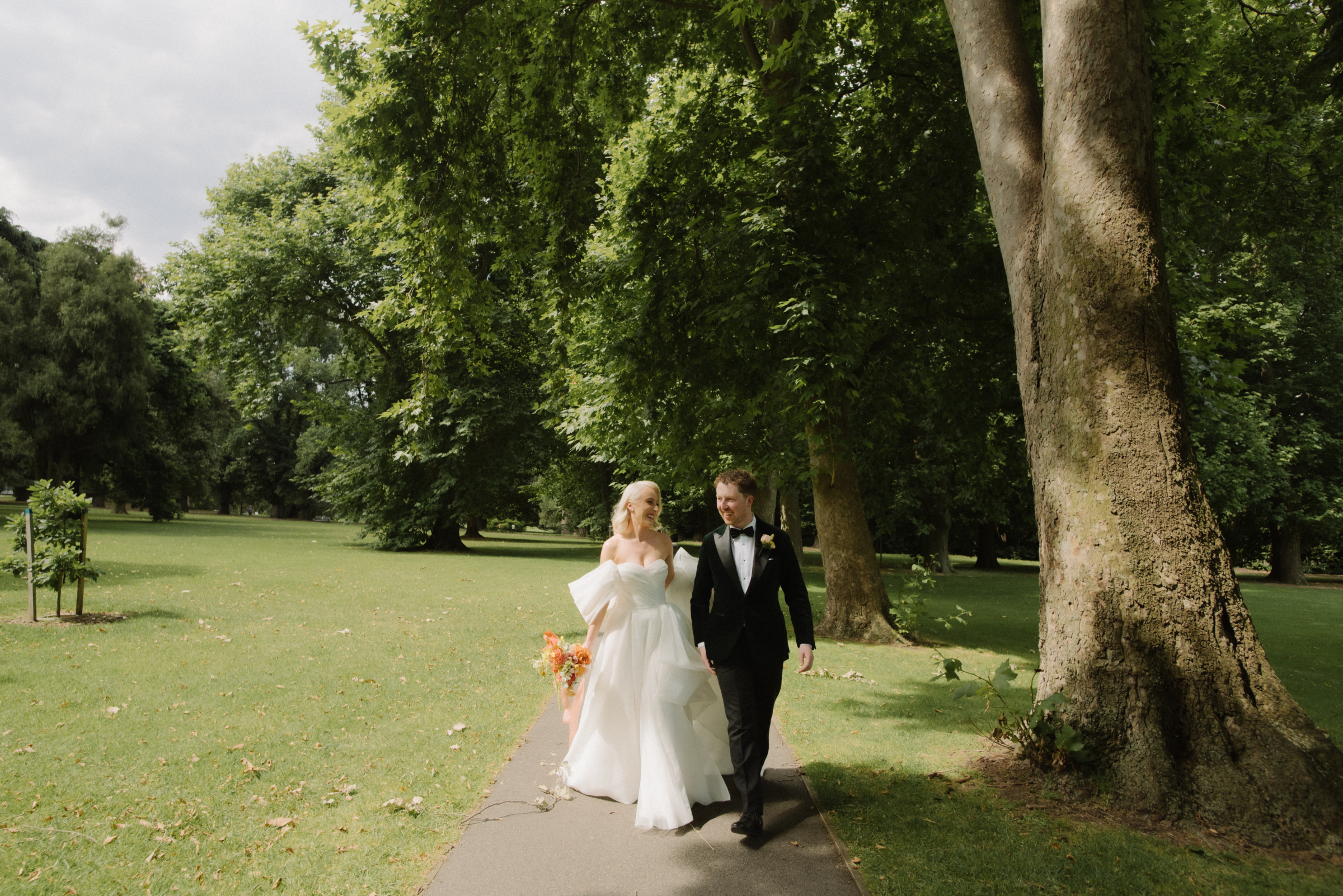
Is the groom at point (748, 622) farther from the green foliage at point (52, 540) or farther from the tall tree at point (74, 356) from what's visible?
the tall tree at point (74, 356)

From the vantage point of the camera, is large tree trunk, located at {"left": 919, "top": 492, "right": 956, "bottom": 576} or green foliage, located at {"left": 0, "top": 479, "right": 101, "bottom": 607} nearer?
green foliage, located at {"left": 0, "top": 479, "right": 101, "bottom": 607}

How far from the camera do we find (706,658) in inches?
191

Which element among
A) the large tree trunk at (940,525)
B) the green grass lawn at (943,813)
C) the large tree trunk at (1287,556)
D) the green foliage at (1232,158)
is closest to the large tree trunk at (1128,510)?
the green grass lawn at (943,813)

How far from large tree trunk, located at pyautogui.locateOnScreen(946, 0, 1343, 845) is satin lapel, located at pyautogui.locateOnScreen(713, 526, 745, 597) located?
2155 millimetres

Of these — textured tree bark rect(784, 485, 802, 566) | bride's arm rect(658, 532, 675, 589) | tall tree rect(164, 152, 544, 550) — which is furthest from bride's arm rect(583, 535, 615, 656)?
tall tree rect(164, 152, 544, 550)

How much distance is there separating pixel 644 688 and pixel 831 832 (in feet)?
4.73

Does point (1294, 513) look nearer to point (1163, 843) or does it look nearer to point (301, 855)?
point (1163, 843)

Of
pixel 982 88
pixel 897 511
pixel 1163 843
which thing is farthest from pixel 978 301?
pixel 897 511

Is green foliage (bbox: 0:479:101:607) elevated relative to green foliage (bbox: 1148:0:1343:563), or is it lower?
lower

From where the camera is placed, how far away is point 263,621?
1144 centimetres

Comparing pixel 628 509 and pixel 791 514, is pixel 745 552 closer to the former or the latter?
pixel 628 509

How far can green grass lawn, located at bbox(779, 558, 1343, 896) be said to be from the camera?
388 cm

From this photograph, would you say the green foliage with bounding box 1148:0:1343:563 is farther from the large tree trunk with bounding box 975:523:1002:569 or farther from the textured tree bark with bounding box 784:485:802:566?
the large tree trunk with bounding box 975:523:1002:569

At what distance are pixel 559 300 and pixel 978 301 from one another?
262 inches
